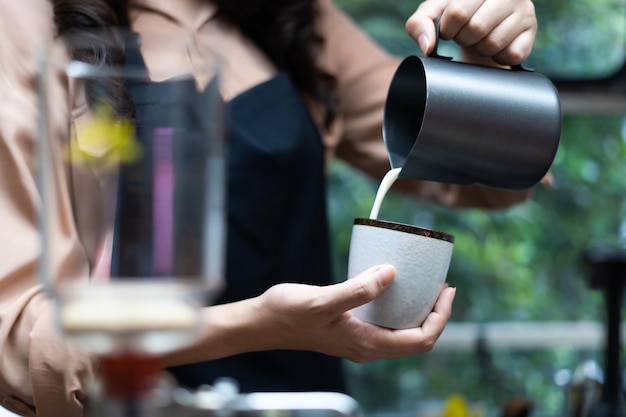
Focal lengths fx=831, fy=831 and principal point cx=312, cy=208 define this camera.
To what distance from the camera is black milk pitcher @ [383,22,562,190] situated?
3.14 feet

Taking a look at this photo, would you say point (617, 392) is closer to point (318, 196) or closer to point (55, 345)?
point (318, 196)

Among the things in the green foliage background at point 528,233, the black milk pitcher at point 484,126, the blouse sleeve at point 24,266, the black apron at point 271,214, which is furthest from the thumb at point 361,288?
the green foliage background at point 528,233

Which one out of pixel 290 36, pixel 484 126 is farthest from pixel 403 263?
pixel 290 36

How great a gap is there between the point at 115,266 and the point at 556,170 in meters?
1.94

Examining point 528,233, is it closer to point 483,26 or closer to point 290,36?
point 290,36

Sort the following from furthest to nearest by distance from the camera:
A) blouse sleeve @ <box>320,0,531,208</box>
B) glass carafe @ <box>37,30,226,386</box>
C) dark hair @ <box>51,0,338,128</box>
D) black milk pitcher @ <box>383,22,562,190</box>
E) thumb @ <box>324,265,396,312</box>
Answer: blouse sleeve @ <box>320,0,531,208</box>
dark hair @ <box>51,0,338,128</box>
black milk pitcher @ <box>383,22,562,190</box>
thumb @ <box>324,265,396,312</box>
glass carafe @ <box>37,30,226,386</box>

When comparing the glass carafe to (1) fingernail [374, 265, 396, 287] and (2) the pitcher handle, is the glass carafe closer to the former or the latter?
(1) fingernail [374, 265, 396, 287]

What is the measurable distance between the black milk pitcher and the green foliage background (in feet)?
3.95

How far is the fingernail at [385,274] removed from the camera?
860 mm

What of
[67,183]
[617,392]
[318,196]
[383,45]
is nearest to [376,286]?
[67,183]

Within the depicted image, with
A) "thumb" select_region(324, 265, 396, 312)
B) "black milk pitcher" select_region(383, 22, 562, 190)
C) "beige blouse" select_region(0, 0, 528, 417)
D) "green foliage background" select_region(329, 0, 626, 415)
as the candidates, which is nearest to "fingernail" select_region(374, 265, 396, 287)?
"thumb" select_region(324, 265, 396, 312)

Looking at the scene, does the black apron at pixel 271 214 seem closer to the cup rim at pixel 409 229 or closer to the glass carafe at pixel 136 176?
the cup rim at pixel 409 229

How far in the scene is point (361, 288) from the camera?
84cm

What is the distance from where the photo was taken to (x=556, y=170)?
2.27 metres
